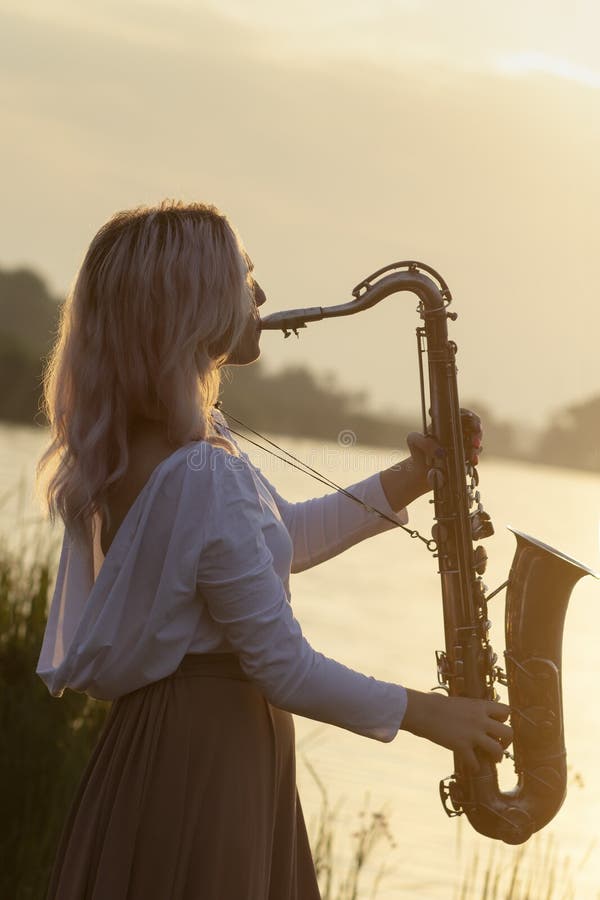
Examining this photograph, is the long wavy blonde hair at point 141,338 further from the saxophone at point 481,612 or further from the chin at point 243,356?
the saxophone at point 481,612

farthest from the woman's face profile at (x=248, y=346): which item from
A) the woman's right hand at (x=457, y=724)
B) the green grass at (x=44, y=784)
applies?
the green grass at (x=44, y=784)

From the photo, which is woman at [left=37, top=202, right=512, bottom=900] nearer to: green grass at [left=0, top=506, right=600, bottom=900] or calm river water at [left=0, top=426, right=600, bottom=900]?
calm river water at [left=0, top=426, right=600, bottom=900]

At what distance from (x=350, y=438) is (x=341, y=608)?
13.6m

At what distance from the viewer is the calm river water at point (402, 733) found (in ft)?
23.9

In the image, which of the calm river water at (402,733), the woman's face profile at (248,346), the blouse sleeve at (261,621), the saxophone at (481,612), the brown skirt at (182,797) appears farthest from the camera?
the calm river water at (402,733)

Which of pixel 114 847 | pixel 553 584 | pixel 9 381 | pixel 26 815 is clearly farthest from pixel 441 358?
pixel 9 381

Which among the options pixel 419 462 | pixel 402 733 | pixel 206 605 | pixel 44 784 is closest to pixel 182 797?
pixel 206 605

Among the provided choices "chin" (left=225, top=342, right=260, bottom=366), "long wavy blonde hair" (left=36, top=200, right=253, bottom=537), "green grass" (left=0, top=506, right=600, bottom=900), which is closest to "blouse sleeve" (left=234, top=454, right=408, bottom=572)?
"chin" (left=225, top=342, right=260, bottom=366)

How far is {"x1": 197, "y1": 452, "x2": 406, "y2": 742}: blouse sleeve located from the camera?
2982 mm

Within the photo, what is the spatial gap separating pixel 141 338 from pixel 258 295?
1.50 feet

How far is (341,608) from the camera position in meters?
18.2

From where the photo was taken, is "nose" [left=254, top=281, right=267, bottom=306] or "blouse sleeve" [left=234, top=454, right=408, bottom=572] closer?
"nose" [left=254, top=281, right=267, bottom=306]

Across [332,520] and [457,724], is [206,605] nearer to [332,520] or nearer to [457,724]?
[457,724]

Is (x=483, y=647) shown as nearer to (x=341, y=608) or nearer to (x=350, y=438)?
(x=350, y=438)
